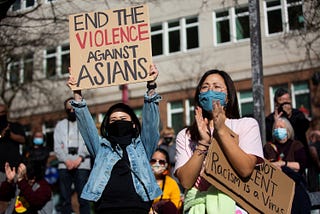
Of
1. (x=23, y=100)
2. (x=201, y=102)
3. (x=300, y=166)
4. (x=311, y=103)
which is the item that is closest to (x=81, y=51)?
(x=201, y=102)

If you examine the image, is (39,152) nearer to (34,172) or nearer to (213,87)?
(34,172)

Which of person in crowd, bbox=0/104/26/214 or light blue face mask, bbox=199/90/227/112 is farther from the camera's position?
person in crowd, bbox=0/104/26/214

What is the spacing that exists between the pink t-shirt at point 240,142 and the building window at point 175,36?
19979 mm

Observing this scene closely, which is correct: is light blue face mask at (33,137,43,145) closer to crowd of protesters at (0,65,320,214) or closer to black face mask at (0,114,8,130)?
crowd of protesters at (0,65,320,214)

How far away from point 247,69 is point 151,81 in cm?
1722

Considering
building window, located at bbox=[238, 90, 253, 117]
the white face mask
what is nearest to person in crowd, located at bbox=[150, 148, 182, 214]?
the white face mask

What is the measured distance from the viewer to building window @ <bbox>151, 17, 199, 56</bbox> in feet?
79.4

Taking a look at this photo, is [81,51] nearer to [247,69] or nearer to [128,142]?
[128,142]

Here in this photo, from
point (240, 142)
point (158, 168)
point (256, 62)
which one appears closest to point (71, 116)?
point (158, 168)

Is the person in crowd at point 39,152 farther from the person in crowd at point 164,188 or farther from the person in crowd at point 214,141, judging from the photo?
the person in crowd at point 214,141

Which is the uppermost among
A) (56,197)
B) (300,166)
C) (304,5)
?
(304,5)

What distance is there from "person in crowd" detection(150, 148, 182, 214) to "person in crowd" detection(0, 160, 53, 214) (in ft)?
4.79

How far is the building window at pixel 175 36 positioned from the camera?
24203mm

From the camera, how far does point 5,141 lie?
27.3 feet
